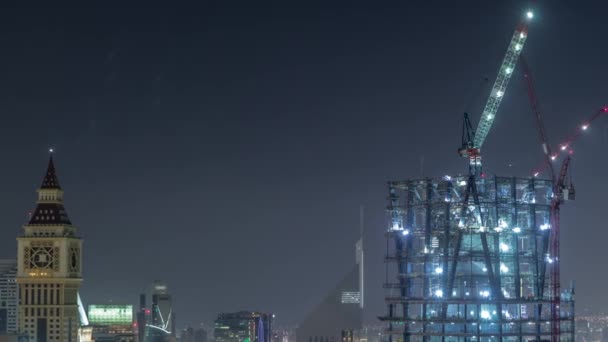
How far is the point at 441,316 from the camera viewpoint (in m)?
135

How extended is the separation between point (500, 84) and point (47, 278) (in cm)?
5527

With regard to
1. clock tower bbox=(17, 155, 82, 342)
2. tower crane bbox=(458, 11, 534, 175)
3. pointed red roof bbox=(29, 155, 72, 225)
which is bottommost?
clock tower bbox=(17, 155, 82, 342)

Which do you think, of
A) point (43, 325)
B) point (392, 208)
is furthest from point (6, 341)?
point (392, 208)

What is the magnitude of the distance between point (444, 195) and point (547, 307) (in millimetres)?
14941

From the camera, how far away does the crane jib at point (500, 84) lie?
15150 cm

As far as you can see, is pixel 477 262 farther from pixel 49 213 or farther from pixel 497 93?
pixel 49 213

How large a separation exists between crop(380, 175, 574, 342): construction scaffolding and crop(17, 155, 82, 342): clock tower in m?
43.1

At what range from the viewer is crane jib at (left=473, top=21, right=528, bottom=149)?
15150cm

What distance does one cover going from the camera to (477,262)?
442ft

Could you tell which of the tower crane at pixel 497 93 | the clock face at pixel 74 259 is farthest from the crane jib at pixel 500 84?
the clock face at pixel 74 259

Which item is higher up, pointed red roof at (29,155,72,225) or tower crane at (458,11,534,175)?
tower crane at (458,11,534,175)

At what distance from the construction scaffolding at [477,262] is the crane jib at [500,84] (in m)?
15.2

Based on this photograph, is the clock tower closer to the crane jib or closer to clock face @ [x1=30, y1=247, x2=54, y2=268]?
clock face @ [x1=30, y1=247, x2=54, y2=268]

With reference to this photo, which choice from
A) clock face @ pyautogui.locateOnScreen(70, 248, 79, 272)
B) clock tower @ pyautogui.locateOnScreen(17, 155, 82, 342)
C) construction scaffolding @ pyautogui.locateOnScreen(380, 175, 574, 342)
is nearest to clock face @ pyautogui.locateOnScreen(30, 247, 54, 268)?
clock tower @ pyautogui.locateOnScreen(17, 155, 82, 342)
